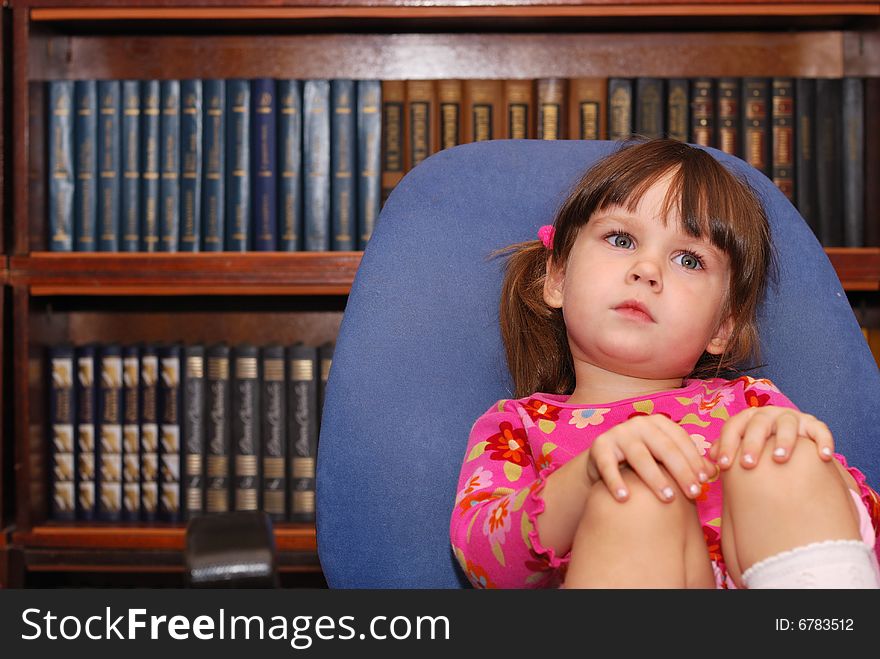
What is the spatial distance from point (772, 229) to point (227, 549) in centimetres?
70

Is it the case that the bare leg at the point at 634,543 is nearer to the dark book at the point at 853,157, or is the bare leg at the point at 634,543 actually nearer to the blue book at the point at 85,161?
the dark book at the point at 853,157

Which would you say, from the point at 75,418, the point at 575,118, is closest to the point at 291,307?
the point at 75,418

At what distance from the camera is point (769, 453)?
0.63 meters

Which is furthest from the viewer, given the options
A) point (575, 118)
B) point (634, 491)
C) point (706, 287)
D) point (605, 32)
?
point (605, 32)

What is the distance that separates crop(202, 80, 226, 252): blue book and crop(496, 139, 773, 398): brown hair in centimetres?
74

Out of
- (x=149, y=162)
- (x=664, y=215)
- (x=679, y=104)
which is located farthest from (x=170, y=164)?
(x=664, y=215)

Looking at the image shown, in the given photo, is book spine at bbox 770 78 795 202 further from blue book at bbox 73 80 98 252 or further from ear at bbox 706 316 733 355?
blue book at bbox 73 80 98 252

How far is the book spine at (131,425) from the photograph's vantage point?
1559 millimetres

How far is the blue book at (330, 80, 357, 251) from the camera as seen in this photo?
1519mm

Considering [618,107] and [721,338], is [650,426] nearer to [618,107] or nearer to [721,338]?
[721,338]

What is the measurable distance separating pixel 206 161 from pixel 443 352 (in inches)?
31.3

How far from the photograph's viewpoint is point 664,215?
843 mm

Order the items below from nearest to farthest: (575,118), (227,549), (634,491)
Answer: (227,549), (634,491), (575,118)
